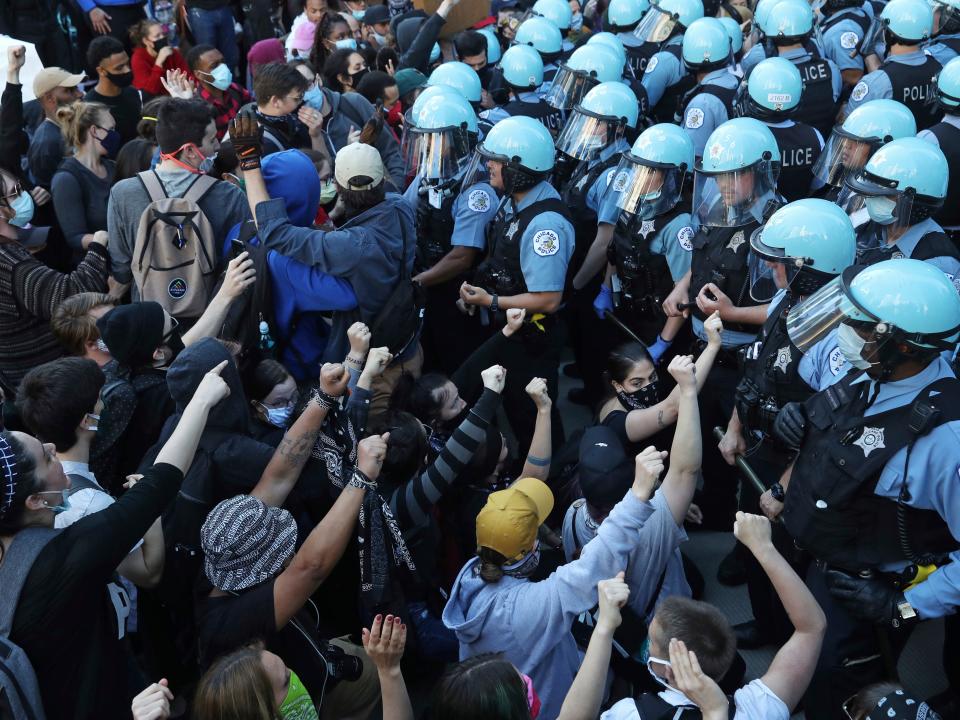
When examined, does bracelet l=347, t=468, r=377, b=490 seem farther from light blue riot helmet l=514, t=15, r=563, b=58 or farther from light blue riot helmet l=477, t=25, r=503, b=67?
light blue riot helmet l=477, t=25, r=503, b=67

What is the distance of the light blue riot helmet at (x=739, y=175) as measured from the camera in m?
4.61

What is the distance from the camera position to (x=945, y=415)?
2852mm

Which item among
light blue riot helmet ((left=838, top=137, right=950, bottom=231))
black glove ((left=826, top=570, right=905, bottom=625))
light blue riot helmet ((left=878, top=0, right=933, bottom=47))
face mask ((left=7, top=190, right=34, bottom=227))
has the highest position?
light blue riot helmet ((left=878, top=0, right=933, bottom=47))

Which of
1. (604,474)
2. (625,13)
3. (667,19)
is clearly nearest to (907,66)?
(667,19)

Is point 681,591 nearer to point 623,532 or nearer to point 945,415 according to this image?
point 623,532

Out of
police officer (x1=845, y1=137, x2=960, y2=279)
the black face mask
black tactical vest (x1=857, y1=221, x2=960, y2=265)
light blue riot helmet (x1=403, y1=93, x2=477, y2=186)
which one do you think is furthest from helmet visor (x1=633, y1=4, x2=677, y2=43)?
the black face mask

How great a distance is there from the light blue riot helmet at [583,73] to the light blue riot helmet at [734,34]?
44.0 inches

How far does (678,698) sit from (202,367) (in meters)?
1.98

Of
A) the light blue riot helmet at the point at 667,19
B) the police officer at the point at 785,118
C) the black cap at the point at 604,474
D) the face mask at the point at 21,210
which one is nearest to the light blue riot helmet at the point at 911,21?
the police officer at the point at 785,118

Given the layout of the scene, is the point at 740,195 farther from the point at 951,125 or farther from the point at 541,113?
the point at 541,113

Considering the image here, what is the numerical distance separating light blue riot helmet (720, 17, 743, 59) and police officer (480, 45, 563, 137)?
1.48m

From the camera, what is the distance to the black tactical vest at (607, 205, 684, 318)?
16.0 feet

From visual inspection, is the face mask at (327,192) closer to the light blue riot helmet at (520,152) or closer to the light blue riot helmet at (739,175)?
the light blue riot helmet at (520,152)

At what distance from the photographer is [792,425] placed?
3293mm
